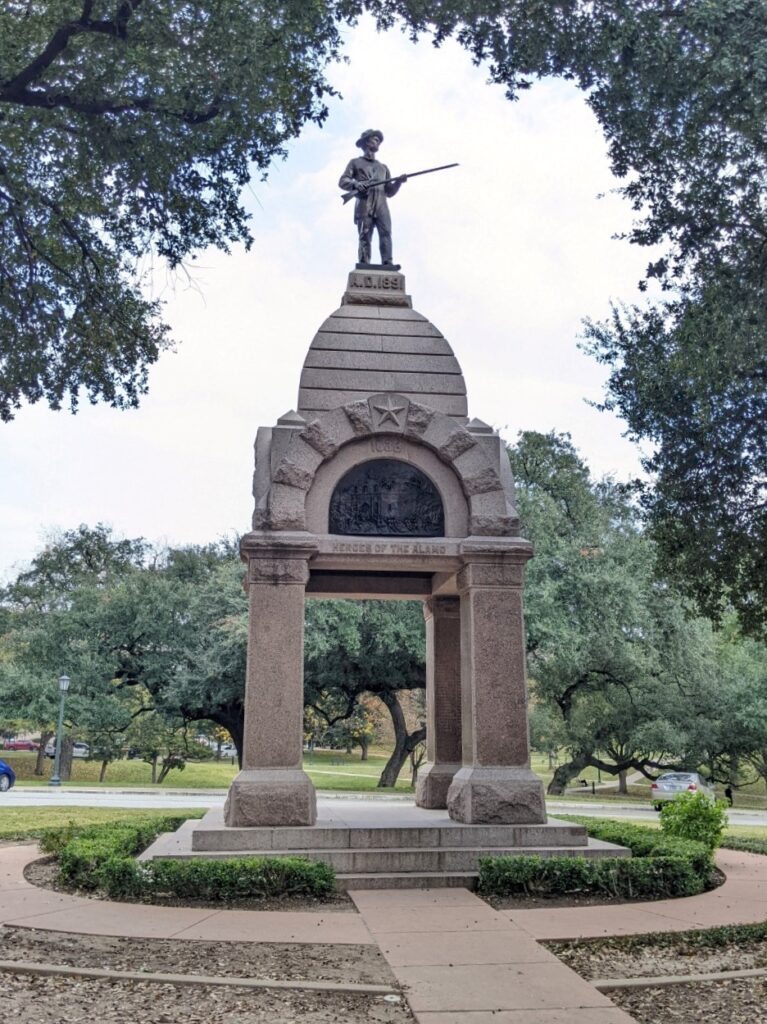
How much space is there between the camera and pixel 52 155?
10.6 m

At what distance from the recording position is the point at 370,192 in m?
14.7

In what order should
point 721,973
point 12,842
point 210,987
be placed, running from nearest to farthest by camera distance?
point 210,987 → point 721,973 → point 12,842

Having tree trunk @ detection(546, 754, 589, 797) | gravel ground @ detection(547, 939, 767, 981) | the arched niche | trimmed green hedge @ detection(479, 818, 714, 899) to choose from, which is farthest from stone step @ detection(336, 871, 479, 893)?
tree trunk @ detection(546, 754, 589, 797)

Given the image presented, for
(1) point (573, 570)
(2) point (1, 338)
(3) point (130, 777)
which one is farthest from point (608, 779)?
(2) point (1, 338)

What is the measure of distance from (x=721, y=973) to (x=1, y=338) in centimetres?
1031

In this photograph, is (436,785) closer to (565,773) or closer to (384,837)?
(384,837)

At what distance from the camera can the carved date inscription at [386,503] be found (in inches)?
496

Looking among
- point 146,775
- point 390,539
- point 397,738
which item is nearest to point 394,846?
point 390,539

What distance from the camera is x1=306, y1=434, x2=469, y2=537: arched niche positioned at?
12.5 meters

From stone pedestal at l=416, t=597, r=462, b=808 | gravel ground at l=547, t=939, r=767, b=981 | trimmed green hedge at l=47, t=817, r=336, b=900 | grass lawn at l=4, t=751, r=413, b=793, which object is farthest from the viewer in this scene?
grass lawn at l=4, t=751, r=413, b=793

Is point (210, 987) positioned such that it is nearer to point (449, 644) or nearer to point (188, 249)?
point (188, 249)

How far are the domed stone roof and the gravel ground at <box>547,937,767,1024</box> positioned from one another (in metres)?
7.66

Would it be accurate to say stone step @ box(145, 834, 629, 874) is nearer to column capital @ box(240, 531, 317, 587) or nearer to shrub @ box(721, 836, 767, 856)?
column capital @ box(240, 531, 317, 587)

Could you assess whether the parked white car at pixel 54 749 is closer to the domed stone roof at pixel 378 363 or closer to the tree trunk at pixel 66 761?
the tree trunk at pixel 66 761
